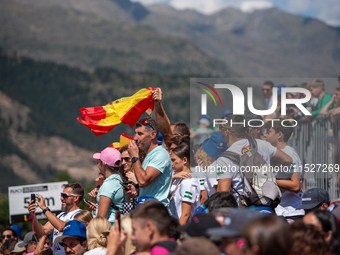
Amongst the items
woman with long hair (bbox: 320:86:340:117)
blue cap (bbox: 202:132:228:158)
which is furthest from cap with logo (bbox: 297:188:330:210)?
woman with long hair (bbox: 320:86:340:117)

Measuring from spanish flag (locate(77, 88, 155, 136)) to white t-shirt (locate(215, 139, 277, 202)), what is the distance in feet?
4.75

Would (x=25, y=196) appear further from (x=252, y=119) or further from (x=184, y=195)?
(x=252, y=119)

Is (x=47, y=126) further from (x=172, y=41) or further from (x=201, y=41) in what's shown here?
(x=201, y=41)

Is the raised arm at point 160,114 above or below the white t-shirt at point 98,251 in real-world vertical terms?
above

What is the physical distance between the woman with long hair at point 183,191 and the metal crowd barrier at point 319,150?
1.56 m

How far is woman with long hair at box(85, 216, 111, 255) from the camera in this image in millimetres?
4375

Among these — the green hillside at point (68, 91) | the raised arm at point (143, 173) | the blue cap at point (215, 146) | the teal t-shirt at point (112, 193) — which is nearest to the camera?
the raised arm at point (143, 173)

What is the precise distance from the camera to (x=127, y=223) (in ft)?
12.1

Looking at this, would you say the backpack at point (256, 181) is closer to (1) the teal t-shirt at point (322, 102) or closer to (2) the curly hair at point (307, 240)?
(2) the curly hair at point (307, 240)

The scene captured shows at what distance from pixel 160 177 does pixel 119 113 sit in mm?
1467

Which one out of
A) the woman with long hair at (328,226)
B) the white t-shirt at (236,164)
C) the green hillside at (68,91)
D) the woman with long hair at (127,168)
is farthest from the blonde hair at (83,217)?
the green hillside at (68,91)

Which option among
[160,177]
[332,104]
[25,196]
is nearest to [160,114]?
[160,177]

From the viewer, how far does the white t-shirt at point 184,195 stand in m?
4.95

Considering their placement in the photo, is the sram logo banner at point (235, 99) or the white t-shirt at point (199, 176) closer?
the sram logo banner at point (235, 99)
